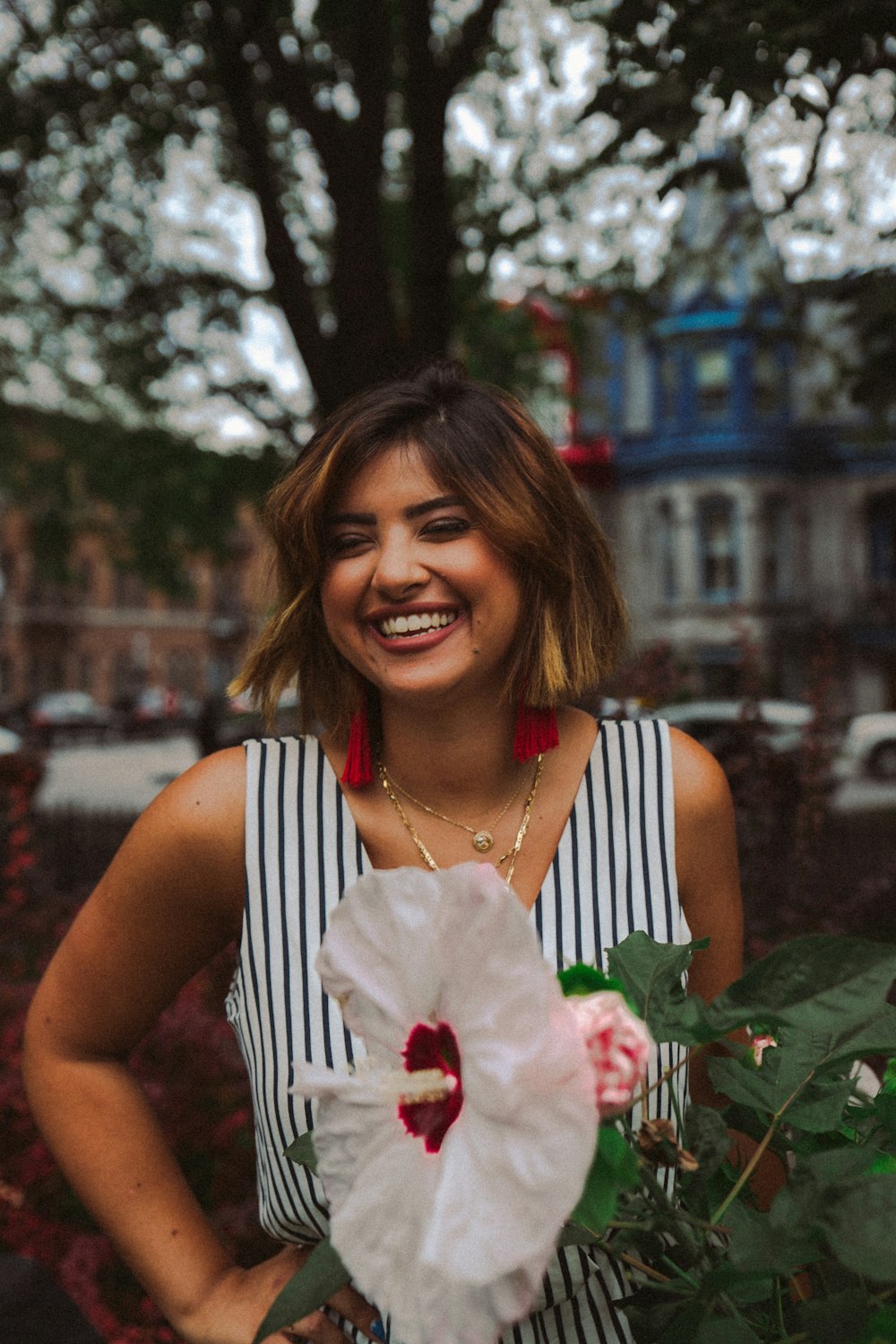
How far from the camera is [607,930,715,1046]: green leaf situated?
0.68 metres

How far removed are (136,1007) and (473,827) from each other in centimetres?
44

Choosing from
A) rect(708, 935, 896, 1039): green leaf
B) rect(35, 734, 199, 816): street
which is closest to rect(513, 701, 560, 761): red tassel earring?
rect(708, 935, 896, 1039): green leaf

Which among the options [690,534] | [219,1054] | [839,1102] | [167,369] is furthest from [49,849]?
[690,534]

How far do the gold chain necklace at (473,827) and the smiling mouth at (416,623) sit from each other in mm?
237

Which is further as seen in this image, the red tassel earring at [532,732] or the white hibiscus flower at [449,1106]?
the red tassel earring at [532,732]

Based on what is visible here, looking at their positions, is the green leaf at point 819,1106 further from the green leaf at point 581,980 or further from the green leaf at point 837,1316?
the green leaf at point 581,980

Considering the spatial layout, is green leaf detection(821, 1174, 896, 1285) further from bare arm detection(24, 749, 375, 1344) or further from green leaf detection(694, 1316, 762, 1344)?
bare arm detection(24, 749, 375, 1344)

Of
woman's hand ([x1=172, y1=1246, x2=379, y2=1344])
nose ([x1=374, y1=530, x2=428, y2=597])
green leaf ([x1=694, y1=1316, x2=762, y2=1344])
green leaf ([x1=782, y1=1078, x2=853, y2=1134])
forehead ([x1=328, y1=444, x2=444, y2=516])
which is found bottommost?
woman's hand ([x1=172, y1=1246, x2=379, y2=1344])

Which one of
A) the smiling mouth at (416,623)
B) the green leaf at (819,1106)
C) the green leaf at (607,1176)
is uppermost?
the smiling mouth at (416,623)

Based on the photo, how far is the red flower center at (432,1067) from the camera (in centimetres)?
60

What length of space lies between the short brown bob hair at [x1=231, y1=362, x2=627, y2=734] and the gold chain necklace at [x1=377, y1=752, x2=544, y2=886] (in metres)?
0.09

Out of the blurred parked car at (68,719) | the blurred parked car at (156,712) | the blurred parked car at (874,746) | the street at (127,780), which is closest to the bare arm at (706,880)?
the street at (127,780)

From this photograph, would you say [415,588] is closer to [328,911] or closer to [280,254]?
[328,911]

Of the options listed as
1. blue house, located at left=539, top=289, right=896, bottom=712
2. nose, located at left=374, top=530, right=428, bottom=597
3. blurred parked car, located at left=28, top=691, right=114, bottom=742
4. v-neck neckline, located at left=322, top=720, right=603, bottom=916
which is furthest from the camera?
blurred parked car, located at left=28, top=691, right=114, bottom=742
